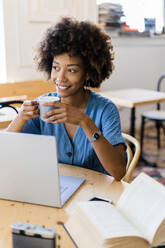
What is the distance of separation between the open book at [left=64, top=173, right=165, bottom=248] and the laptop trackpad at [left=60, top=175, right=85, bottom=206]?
16cm

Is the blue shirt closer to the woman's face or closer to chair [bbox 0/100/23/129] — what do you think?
the woman's face

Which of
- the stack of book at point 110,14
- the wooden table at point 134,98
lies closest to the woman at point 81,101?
the wooden table at point 134,98

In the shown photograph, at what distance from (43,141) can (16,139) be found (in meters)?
0.08

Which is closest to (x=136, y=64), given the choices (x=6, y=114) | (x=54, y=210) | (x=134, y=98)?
(x=134, y=98)

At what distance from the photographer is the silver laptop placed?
86 centimetres

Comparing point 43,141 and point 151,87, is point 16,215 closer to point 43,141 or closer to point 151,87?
point 43,141

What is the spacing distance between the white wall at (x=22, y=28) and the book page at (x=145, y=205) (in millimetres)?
2502

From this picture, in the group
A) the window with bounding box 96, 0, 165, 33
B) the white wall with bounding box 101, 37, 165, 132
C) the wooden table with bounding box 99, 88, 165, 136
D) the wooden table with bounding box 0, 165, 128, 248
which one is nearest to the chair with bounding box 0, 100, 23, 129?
the wooden table with bounding box 0, 165, 128, 248

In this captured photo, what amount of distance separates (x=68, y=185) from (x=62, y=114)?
241 millimetres

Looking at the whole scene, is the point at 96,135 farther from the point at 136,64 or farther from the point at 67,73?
the point at 136,64

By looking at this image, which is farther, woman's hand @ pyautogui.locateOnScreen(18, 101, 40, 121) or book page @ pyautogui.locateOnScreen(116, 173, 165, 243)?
woman's hand @ pyautogui.locateOnScreen(18, 101, 40, 121)

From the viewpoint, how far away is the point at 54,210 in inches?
37.2

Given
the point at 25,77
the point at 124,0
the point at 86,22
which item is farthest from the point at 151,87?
the point at 86,22

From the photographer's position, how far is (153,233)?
768 mm
